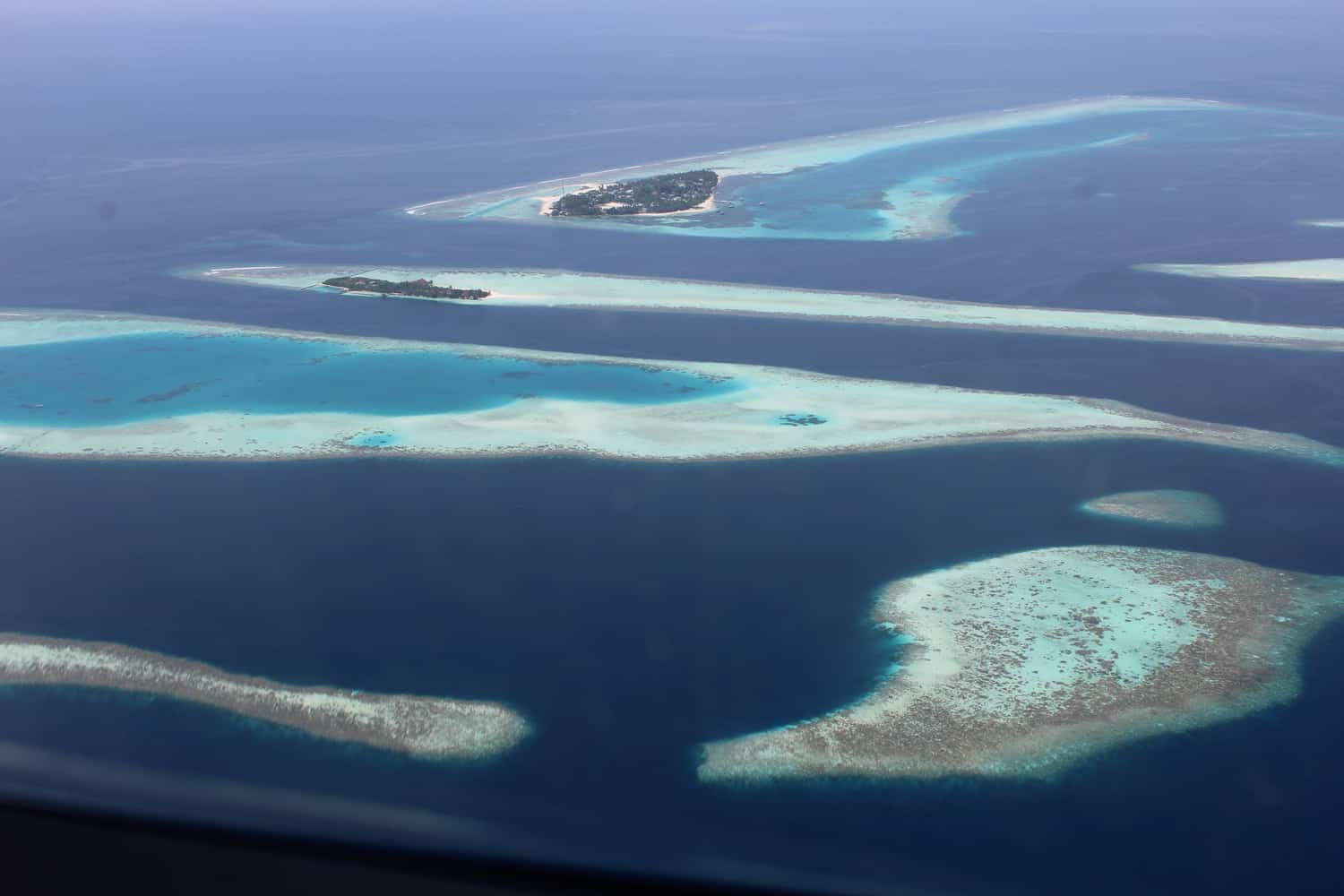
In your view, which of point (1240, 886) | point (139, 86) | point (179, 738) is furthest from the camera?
point (139, 86)

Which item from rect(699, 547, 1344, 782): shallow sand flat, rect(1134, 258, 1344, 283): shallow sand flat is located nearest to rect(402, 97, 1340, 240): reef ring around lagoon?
rect(1134, 258, 1344, 283): shallow sand flat

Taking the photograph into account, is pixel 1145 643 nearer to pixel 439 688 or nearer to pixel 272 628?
pixel 439 688

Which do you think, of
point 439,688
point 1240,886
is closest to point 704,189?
point 439,688

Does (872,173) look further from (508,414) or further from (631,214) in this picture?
(508,414)

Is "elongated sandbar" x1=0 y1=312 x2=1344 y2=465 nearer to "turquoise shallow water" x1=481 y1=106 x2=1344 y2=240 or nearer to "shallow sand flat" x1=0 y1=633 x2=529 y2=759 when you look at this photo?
"shallow sand flat" x1=0 y1=633 x2=529 y2=759

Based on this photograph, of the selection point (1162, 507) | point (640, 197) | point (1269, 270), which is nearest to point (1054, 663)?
point (1162, 507)

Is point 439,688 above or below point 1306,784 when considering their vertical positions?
above

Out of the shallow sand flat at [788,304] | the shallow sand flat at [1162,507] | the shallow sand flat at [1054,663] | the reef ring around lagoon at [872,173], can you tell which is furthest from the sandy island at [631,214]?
the shallow sand flat at [1054,663]
